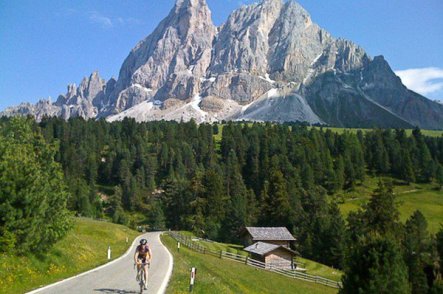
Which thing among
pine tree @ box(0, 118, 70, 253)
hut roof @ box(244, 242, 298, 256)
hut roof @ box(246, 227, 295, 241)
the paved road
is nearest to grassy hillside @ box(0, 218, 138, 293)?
pine tree @ box(0, 118, 70, 253)

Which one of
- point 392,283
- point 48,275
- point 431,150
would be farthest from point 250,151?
point 48,275

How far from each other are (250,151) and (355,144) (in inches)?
1676

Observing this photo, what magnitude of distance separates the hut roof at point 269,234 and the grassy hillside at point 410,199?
3482 cm

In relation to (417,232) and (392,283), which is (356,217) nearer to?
(417,232)

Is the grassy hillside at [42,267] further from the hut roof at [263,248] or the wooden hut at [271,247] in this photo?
the hut roof at [263,248]

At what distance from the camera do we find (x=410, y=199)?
12100cm

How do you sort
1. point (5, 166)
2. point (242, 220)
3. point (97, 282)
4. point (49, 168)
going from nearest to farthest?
1. point (97, 282)
2. point (5, 166)
3. point (49, 168)
4. point (242, 220)

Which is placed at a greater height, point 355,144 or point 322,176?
point 355,144

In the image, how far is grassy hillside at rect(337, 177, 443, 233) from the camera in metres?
107

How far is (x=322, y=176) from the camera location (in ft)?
464

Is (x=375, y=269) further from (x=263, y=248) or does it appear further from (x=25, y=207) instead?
(x=263, y=248)

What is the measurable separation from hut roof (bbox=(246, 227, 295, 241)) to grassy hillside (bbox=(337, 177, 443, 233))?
3482cm

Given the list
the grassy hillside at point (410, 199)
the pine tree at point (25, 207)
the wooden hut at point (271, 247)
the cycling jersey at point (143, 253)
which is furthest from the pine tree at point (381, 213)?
the cycling jersey at point (143, 253)

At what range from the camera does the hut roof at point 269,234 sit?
257 feet
